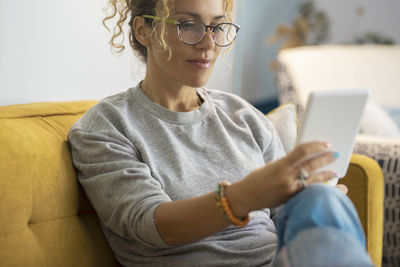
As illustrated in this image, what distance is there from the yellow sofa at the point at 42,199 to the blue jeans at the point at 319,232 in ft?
1.47

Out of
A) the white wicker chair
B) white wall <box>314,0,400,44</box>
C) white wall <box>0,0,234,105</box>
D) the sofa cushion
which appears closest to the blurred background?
white wall <box>0,0,234,105</box>

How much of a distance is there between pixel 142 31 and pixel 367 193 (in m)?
0.78

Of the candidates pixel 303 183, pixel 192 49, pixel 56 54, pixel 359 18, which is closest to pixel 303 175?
pixel 303 183

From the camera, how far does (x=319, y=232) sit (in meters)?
0.79

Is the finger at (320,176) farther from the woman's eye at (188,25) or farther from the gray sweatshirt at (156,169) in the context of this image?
the woman's eye at (188,25)

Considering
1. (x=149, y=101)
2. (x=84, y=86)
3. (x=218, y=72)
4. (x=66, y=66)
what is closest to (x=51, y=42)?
(x=66, y=66)

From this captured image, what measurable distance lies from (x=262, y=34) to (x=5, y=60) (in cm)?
354

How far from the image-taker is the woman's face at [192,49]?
1.17 m

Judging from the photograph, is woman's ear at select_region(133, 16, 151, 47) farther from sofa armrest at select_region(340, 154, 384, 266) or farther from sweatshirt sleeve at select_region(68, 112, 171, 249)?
sofa armrest at select_region(340, 154, 384, 266)

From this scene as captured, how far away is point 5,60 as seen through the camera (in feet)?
4.05

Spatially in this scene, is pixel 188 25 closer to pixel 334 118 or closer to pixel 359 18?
pixel 334 118

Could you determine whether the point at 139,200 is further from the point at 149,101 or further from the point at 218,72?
the point at 218,72

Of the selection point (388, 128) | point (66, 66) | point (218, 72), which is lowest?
point (388, 128)

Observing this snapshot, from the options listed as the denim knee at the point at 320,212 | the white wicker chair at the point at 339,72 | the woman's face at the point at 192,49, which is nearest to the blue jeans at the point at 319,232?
the denim knee at the point at 320,212
